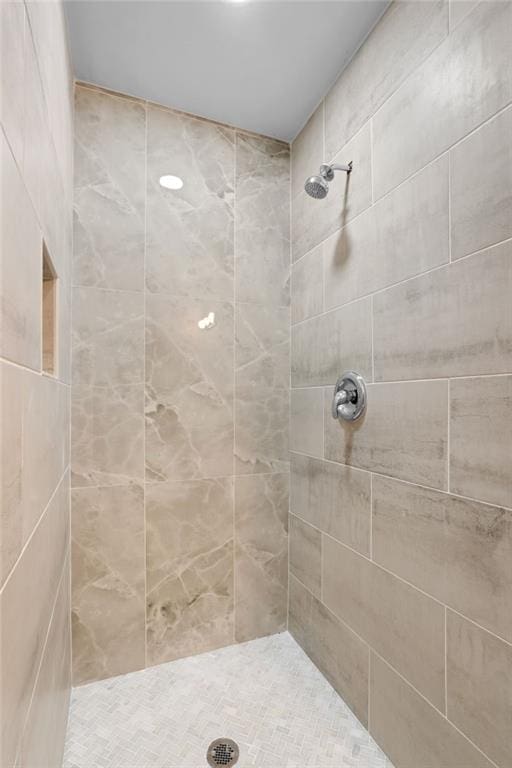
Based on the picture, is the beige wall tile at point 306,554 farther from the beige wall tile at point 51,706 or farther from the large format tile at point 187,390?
the beige wall tile at point 51,706

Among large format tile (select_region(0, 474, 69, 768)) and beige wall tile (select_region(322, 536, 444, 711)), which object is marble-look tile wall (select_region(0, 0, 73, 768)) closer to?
large format tile (select_region(0, 474, 69, 768))

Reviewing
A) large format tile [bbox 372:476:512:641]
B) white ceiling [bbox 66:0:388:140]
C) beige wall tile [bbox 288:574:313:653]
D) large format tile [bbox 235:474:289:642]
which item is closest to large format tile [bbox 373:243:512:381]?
large format tile [bbox 372:476:512:641]

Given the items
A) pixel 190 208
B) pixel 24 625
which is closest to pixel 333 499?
pixel 24 625

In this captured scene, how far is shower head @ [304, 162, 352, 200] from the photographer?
1359mm

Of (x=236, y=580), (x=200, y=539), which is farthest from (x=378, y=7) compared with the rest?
(x=236, y=580)

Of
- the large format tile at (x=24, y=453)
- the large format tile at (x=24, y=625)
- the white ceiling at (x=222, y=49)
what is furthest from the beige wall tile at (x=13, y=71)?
the white ceiling at (x=222, y=49)

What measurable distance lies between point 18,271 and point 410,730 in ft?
4.83

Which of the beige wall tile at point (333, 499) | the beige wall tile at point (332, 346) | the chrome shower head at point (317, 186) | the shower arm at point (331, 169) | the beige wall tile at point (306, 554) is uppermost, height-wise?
the shower arm at point (331, 169)

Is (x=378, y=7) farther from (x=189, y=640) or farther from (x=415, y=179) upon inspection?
(x=189, y=640)

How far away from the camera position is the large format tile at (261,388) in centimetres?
175

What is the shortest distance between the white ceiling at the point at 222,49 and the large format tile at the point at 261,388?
84 centimetres

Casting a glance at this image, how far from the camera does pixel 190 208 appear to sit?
1.67 meters

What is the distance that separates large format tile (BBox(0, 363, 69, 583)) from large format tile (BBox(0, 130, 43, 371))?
0.13 feet

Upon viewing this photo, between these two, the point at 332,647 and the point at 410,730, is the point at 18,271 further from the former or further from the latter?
the point at 332,647
